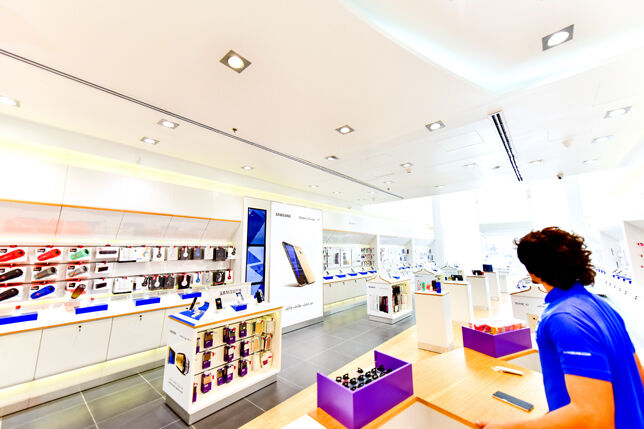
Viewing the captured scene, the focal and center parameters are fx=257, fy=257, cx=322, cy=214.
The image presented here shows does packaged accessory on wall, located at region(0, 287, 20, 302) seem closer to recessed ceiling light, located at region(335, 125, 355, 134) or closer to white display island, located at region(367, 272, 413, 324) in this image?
recessed ceiling light, located at region(335, 125, 355, 134)

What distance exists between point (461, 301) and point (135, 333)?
645cm

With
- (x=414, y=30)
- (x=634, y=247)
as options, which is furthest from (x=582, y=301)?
(x=634, y=247)

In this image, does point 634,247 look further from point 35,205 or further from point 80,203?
point 35,205

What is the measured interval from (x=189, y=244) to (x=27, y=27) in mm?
3677

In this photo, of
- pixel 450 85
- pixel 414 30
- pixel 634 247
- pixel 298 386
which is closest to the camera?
pixel 414 30

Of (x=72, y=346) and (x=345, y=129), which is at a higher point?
(x=345, y=129)

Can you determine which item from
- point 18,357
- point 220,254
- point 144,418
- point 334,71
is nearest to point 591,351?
point 334,71

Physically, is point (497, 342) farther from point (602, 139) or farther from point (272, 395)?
point (602, 139)

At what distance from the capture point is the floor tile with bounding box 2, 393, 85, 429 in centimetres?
271

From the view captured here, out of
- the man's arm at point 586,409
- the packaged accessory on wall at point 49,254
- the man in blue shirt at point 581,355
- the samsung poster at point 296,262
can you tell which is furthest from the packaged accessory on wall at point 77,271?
the man's arm at point 586,409

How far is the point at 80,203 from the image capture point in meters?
3.62

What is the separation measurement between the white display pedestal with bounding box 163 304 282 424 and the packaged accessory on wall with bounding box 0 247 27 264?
2.28 m

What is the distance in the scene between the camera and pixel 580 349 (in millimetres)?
854

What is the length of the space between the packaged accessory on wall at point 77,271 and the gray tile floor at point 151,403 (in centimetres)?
157
